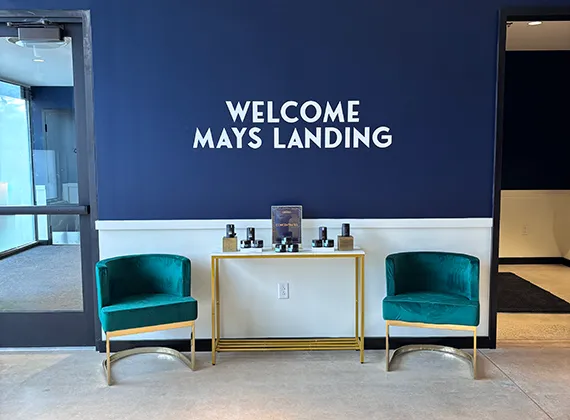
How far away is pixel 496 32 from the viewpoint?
3533 mm

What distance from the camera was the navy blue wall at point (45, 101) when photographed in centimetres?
362

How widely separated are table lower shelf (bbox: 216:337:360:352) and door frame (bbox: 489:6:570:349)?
99 cm

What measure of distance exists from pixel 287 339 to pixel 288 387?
670 mm

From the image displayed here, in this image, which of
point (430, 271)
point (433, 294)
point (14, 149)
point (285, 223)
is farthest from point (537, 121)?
point (14, 149)

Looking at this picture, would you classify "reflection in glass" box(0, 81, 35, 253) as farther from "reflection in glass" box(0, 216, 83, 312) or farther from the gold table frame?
the gold table frame

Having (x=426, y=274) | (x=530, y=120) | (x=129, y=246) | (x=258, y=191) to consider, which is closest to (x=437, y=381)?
(x=426, y=274)

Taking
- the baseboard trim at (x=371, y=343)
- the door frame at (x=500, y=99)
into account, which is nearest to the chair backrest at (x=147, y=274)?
the baseboard trim at (x=371, y=343)

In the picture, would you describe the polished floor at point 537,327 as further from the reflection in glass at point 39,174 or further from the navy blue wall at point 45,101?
the navy blue wall at point 45,101

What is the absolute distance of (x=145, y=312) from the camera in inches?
123

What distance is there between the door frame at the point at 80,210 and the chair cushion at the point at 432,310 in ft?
6.63

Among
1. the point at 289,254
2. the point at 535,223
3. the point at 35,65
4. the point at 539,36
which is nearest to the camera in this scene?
the point at 289,254

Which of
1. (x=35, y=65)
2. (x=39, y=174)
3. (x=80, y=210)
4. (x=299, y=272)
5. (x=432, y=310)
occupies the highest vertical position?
(x=35, y=65)

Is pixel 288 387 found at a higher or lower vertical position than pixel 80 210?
lower

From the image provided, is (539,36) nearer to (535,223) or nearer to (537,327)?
(535,223)
